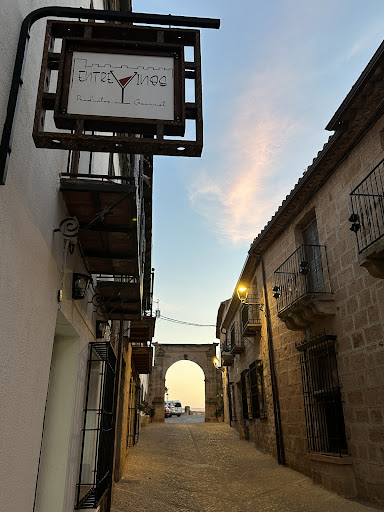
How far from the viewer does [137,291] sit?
575cm

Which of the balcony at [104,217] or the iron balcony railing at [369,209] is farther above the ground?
the iron balcony railing at [369,209]

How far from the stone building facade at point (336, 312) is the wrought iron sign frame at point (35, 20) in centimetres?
387

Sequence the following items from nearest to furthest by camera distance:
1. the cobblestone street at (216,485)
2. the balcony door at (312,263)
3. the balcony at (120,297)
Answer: the balcony at (120,297), the cobblestone street at (216,485), the balcony door at (312,263)

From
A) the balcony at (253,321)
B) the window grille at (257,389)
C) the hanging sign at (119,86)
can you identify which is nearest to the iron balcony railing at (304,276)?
the balcony at (253,321)

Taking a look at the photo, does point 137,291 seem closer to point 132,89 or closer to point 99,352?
point 99,352

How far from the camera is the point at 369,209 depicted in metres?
7.00

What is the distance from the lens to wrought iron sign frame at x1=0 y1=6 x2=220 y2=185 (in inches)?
90.4

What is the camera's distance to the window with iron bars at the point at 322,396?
7.93 m

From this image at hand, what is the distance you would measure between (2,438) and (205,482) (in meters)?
7.91

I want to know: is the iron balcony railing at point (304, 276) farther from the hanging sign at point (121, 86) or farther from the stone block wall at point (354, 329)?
the hanging sign at point (121, 86)

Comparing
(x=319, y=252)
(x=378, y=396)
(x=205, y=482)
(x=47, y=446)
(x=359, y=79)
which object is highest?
(x=359, y=79)

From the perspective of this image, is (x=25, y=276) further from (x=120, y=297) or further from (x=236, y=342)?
(x=236, y=342)

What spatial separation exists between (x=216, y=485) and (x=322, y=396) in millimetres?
3011

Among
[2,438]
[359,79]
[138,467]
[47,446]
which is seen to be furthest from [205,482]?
[359,79]
